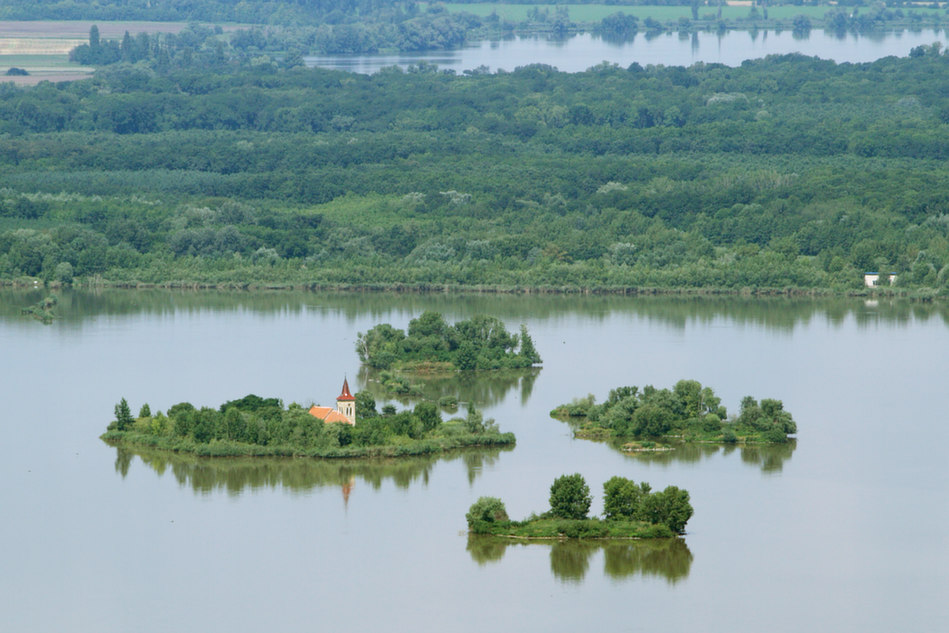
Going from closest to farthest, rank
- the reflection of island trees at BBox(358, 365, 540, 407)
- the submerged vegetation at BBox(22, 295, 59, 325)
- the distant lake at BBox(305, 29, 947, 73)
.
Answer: the reflection of island trees at BBox(358, 365, 540, 407)
the submerged vegetation at BBox(22, 295, 59, 325)
the distant lake at BBox(305, 29, 947, 73)

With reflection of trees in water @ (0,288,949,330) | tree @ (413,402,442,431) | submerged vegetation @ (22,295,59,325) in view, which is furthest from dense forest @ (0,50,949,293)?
tree @ (413,402,442,431)

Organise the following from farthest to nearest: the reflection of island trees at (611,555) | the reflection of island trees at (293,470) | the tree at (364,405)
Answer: the tree at (364,405), the reflection of island trees at (293,470), the reflection of island trees at (611,555)

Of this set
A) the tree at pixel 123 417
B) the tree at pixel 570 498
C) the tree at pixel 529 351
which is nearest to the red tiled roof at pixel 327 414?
the tree at pixel 123 417

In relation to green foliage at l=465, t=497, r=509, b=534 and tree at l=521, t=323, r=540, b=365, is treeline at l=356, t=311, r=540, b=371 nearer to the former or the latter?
tree at l=521, t=323, r=540, b=365

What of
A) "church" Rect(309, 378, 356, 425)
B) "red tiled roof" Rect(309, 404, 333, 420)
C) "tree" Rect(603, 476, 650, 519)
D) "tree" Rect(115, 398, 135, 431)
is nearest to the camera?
"tree" Rect(603, 476, 650, 519)

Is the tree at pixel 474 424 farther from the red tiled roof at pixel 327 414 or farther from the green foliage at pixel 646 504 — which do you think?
the green foliage at pixel 646 504

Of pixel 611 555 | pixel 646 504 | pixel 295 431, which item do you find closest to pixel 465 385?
pixel 295 431
